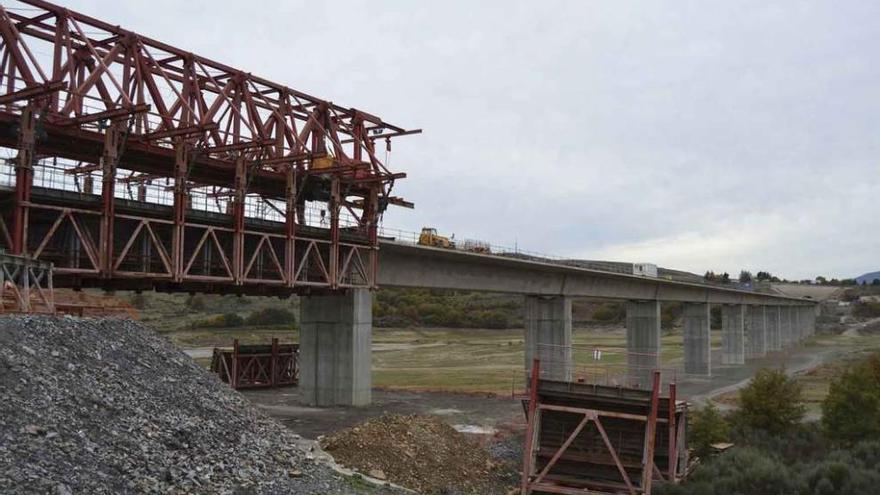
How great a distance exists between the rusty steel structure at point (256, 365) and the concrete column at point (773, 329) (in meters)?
100

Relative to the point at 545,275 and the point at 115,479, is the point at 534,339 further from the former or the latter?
the point at 115,479

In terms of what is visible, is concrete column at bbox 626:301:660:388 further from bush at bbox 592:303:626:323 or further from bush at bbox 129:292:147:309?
bush at bbox 129:292:147:309

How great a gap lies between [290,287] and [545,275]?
86.9 ft

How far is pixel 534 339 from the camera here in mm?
57625

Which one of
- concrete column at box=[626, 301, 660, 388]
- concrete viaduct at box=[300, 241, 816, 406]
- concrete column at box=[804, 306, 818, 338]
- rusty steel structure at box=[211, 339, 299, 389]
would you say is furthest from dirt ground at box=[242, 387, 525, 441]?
concrete column at box=[804, 306, 818, 338]

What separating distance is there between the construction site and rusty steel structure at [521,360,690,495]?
0.09 metres

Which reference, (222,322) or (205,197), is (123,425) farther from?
(222,322)

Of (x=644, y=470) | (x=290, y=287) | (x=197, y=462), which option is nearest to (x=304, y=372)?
(x=290, y=287)

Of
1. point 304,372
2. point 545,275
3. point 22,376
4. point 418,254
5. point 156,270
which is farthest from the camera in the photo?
point 545,275

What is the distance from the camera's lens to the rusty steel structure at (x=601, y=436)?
2684cm

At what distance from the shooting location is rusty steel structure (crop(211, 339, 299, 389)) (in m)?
46.1

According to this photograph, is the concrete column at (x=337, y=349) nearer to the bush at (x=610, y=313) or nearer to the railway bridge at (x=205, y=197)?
the railway bridge at (x=205, y=197)

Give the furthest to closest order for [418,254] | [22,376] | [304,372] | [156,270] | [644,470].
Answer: [418,254], [304,372], [156,270], [644,470], [22,376]

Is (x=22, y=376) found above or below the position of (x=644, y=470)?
above
